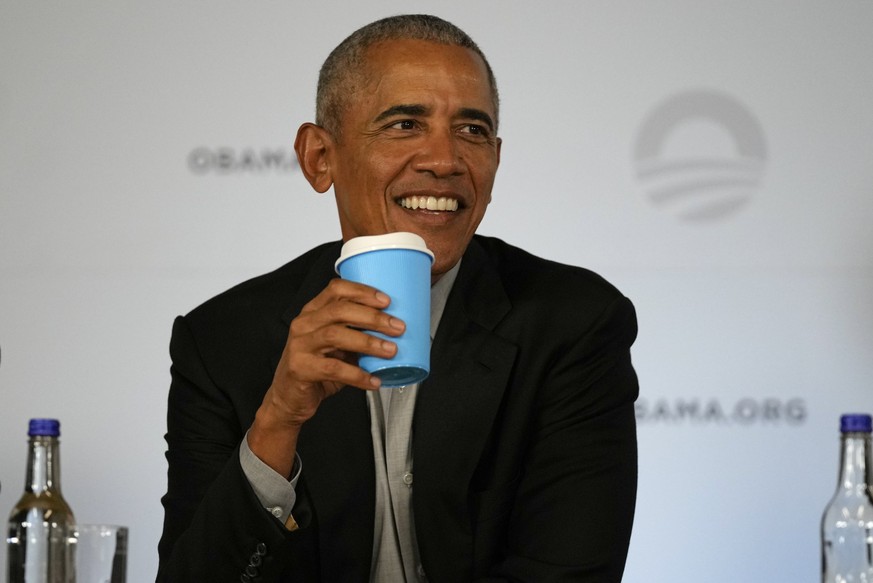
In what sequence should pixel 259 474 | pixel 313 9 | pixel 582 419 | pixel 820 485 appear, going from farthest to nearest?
pixel 313 9, pixel 820 485, pixel 582 419, pixel 259 474

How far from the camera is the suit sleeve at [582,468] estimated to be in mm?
1867

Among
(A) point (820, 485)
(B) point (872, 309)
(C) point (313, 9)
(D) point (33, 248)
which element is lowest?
(A) point (820, 485)

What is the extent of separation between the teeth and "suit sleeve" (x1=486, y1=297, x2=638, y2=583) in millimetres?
283

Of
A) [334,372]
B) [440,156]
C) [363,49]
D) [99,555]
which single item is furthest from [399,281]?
[363,49]

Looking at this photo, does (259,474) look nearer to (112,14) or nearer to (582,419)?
(582,419)

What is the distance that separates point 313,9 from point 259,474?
1.91 m

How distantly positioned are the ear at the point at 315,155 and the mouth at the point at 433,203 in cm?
27

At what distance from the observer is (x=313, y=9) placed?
3396 millimetres

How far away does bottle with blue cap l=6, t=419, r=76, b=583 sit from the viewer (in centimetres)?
154

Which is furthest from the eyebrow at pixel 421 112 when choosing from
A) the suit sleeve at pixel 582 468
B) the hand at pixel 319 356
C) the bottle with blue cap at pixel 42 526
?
the bottle with blue cap at pixel 42 526

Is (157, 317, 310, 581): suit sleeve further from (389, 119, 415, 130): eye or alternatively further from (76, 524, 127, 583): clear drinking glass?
(389, 119, 415, 130): eye

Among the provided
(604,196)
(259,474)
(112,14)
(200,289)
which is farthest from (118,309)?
(259,474)

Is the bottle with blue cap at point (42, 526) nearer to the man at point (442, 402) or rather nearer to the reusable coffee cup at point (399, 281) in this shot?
the man at point (442, 402)

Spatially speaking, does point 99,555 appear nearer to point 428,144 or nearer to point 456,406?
point 456,406
